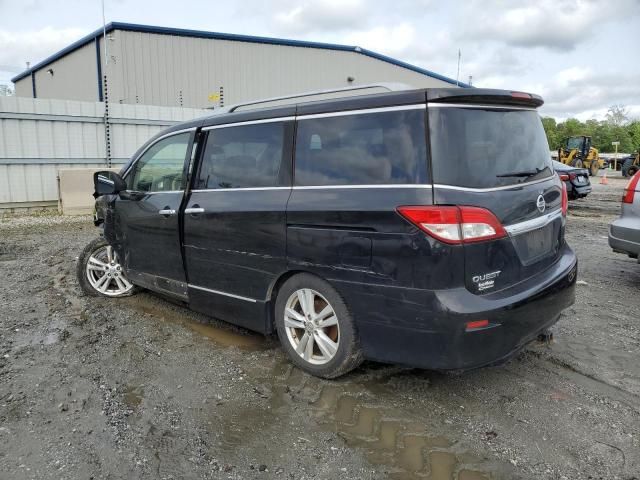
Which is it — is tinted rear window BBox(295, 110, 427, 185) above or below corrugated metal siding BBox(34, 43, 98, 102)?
below

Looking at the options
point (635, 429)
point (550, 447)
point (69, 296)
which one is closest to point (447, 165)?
point (550, 447)

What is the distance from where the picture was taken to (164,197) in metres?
4.43

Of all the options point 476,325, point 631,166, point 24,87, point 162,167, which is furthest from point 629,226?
point 24,87

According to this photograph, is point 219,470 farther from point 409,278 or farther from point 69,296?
point 69,296

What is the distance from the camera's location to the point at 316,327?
3.41m

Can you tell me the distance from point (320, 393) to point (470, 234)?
4.75ft

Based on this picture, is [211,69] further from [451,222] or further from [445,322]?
[445,322]

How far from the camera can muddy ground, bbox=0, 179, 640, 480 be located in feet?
8.66

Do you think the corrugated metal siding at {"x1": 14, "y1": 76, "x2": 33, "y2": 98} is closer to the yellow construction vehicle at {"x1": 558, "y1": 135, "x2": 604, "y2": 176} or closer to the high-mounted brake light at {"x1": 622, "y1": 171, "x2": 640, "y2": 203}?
the yellow construction vehicle at {"x1": 558, "y1": 135, "x2": 604, "y2": 176}

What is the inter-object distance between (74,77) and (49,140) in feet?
49.7

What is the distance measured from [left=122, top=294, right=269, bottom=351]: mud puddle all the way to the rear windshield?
216 centimetres

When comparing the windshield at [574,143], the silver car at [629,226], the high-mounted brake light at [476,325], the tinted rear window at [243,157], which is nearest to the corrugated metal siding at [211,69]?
the windshield at [574,143]

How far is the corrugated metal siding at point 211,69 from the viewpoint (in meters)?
20.4

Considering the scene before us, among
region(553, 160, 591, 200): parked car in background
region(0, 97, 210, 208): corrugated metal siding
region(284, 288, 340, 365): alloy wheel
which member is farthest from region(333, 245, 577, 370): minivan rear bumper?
region(553, 160, 591, 200): parked car in background
